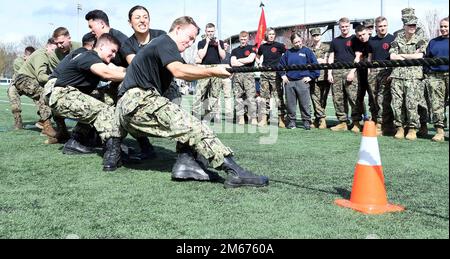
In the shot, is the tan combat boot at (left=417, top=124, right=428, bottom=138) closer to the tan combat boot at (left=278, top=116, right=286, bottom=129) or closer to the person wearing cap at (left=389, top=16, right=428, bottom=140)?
the person wearing cap at (left=389, top=16, right=428, bottom=140)

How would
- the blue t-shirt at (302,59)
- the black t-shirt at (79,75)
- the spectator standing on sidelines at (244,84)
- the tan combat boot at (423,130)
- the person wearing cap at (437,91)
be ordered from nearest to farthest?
1. the black t-shirt at (79,75)
2. the person wearing cap at (437,91)
3. the tan combat boot at (423,130)
4. the blue t-shirt at (302,59)
5. the spectator standing on sidelines at (244,84)

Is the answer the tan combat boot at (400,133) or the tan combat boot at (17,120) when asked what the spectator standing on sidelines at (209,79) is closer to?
the tan combat boot at (17,120)

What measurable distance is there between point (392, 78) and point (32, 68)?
21.1 feet

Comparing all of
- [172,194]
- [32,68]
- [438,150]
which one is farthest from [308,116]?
[172,194]

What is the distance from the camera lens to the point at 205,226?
3.23m

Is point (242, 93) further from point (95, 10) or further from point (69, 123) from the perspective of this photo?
point (95, 10)

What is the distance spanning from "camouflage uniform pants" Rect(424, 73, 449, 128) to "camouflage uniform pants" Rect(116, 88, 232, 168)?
449 cm

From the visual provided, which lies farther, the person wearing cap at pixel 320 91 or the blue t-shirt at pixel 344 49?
the person wearing cap at pixel 320 91

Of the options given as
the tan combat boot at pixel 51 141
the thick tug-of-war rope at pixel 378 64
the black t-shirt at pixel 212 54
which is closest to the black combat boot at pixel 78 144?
the tan combat boot at pixel 51 141

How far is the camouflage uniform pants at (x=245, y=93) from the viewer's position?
36.7 feet

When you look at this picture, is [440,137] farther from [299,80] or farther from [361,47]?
[299,80]

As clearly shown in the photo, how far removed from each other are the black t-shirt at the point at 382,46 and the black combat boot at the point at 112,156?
16.7ft

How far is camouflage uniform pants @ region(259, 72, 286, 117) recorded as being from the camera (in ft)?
35.0

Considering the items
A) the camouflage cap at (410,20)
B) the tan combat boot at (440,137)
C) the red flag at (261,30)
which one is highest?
the red flag at (261,30)
